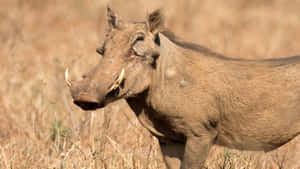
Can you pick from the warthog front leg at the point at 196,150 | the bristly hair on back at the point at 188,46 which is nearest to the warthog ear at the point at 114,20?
the bristly hair on back at the point at 188,46

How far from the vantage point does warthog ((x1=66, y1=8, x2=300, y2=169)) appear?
2873 mm

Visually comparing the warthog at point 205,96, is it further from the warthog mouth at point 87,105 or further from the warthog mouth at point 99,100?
the warthog mouth at point 87,105

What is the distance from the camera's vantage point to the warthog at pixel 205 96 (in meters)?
2.87

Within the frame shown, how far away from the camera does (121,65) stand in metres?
2.66

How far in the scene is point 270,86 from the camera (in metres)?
3.02

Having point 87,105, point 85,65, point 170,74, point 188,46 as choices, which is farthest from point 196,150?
point 85,65

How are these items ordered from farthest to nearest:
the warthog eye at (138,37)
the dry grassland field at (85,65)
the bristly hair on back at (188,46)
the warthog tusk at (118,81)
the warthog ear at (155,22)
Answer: the dry grassland field at (85,65) < the bristly hair on back at (188,46) < the warthog ear at (155,22) < the warthog eye at (138,37) < the warthog tusk at (118,81)

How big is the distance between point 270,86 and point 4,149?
82.6 inches

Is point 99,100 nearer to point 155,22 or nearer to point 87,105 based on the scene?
point 87,105

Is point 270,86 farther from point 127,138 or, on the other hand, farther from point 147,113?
point 127,138

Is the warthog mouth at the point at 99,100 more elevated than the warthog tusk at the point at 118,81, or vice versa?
the warthog tusk at the point at 118,81

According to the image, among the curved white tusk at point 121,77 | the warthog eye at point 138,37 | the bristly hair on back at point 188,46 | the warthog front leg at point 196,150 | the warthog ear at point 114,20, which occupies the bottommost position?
the warthog front leg at point 196,150

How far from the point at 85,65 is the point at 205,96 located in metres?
3.67

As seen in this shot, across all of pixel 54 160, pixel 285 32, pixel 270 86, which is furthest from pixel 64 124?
pixel 285 32
